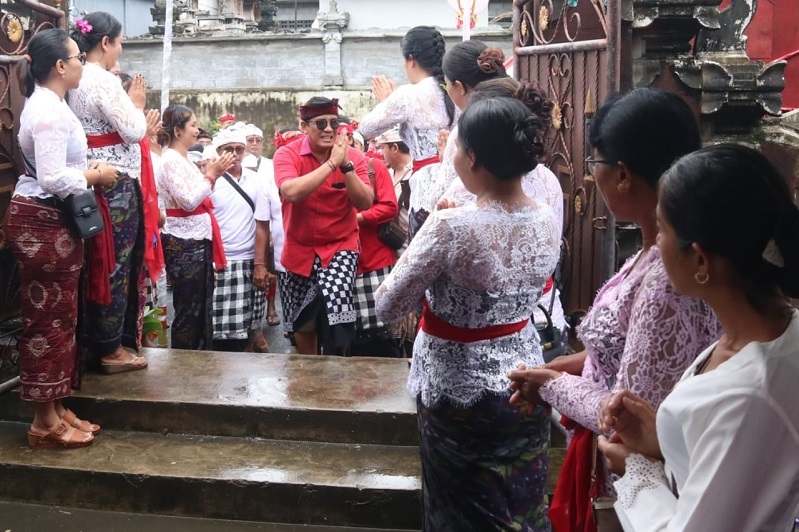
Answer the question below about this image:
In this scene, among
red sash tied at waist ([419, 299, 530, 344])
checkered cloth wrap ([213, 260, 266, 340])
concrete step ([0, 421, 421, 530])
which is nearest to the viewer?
red sash tied at waist ([419, 299, 530, 344])

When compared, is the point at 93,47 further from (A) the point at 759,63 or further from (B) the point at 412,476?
(A) the point at 759,63

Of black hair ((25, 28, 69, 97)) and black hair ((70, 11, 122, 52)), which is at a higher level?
black hair ((70, 11, 122, 52))

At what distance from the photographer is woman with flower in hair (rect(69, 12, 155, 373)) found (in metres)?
4.46

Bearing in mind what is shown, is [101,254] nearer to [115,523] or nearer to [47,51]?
[47,51]

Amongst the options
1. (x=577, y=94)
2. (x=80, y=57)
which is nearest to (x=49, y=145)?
(x=80, y=57)

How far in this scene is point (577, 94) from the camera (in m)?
4.61

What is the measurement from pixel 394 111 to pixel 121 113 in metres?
1.57

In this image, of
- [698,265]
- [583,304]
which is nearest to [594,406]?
[698,265]

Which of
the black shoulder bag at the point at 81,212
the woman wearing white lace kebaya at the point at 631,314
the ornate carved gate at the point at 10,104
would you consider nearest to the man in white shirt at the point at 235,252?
the ornate carved gate at the point at 10,104

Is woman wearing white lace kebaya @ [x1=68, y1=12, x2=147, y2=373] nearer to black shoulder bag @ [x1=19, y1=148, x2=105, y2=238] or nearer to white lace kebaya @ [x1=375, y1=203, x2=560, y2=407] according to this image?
black shoulder bag @ [x1=19, y1=148, x2=105, y2=238]

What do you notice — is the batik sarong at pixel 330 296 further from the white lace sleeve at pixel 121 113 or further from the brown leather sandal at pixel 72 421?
the brown leather sandal at pixel 72 421

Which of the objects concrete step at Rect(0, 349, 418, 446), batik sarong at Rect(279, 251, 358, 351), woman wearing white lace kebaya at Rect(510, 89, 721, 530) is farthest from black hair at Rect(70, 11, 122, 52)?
woman wearing white lace kebaya at Rect(510, 89, 721, 530)

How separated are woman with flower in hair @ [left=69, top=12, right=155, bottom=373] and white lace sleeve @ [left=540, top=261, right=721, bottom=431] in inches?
131

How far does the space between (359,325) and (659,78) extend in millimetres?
2445
